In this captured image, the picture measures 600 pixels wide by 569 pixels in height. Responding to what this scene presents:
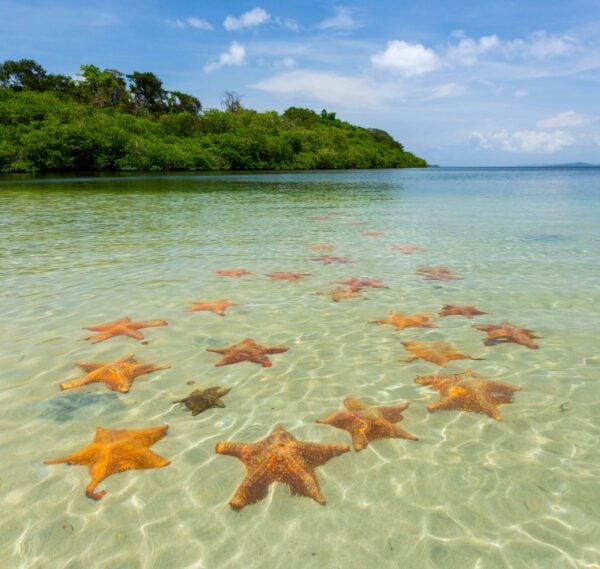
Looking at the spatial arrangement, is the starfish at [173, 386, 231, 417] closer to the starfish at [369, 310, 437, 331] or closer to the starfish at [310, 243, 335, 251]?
the starfish at [369, 310, 437, 331]

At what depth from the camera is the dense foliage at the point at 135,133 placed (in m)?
57.4

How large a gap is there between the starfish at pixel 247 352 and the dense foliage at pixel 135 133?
197 ft

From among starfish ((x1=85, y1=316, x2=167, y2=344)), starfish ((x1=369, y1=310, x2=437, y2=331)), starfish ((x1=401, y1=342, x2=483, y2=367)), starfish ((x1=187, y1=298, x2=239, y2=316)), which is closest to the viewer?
starfish ((x1=401, y1=342, x2=483, y2=367))

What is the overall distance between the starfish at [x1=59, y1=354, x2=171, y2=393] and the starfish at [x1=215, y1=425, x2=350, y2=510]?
199 cm

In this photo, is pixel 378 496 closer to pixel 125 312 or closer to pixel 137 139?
pixel 125 312

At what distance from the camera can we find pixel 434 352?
211 inches

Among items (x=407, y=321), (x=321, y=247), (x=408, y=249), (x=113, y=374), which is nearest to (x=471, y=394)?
(x=407, y=321)

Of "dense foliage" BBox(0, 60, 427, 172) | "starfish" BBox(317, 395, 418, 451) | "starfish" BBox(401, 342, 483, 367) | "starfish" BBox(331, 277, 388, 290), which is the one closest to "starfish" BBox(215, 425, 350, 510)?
"starfish" BBox(317, 395, 418, 451)

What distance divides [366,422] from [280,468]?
102cm

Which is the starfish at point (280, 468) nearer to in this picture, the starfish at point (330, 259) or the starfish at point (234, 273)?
the starfish at point (234, 273)

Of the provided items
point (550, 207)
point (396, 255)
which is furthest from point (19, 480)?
point (550, 207)

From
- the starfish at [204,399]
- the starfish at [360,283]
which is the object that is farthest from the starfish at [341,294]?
the starfish at [204,399]

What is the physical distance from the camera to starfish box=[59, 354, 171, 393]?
4716 mm

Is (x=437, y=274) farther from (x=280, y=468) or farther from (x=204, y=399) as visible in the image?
(x=280, y=468)
